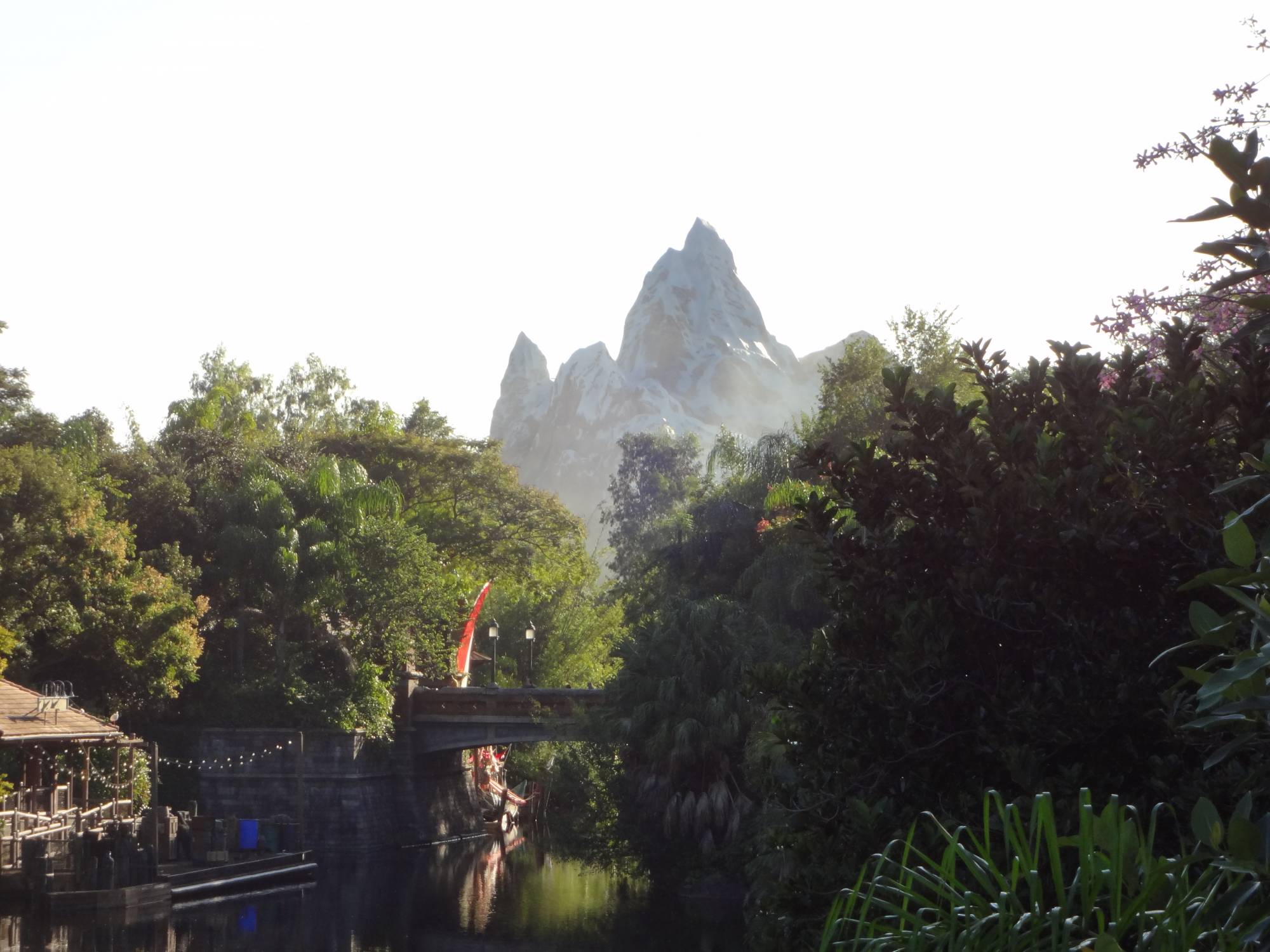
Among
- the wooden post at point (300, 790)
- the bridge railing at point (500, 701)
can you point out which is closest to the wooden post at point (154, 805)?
the wooden post at point (300, 790)

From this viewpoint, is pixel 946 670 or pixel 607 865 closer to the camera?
pixel 946 670

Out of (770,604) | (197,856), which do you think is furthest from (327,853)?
(770,604)

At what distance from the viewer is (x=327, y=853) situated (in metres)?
37.3

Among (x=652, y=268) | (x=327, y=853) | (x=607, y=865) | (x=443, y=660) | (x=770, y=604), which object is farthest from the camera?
(x=652, y=268)

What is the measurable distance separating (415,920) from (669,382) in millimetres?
147797

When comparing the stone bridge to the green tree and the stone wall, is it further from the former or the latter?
the green tree

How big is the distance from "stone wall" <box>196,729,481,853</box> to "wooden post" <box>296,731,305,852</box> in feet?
0.13

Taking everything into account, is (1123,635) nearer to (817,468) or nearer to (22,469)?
(817,468)

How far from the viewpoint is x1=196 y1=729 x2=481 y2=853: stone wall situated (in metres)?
37.0

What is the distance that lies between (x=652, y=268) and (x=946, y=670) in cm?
17527

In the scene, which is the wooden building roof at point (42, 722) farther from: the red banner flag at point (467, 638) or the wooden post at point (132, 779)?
the red banner flag at point (467, 638)

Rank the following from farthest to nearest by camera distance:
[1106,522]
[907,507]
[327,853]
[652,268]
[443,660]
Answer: [652,268], [443,660], [327,853], [907,507], [1106,522]

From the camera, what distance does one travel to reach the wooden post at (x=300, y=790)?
34062mm

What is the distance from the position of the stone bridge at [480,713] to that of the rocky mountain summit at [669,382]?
398ft
